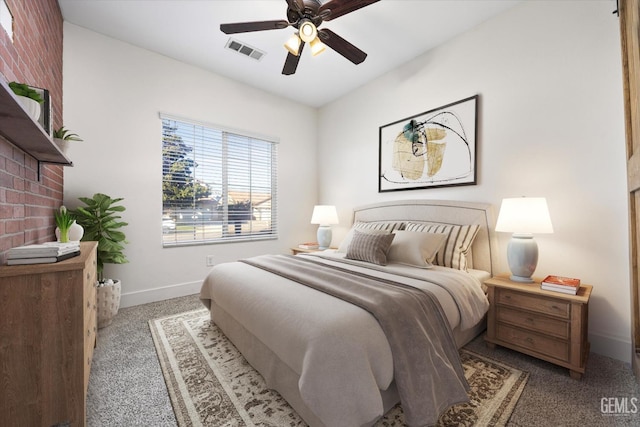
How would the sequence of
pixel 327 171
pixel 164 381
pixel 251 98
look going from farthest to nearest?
pixel 327 171 → pixel 251 98 → pixel 164 381

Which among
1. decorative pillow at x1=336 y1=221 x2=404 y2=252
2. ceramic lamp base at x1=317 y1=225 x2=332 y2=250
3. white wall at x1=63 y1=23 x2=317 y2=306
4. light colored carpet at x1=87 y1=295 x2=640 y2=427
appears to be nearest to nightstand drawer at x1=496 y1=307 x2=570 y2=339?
light colored carpet at x1=87 y1=295 x2=640 y2=427

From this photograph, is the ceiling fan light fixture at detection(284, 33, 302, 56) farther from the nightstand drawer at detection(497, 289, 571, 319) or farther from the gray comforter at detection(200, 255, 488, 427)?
the nightstand drawer at detection(497, 289, 571, 319)

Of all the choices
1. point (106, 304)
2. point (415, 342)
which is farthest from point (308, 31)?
point (106, 304)

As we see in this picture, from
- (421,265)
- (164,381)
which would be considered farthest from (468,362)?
(164,381)

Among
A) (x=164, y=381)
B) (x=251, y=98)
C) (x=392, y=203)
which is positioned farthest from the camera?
(x=251, y=98)

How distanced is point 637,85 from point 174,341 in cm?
362

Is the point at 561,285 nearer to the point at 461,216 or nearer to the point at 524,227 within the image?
A: the point at 524,227

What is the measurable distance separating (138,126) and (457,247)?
12.2ft

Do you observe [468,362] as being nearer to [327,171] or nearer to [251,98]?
[327,171]

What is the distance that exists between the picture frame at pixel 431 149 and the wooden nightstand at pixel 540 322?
119 centimetres

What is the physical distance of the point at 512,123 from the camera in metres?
2.47

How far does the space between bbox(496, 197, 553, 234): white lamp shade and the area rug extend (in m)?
1.00

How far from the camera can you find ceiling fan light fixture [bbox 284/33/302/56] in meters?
2.13

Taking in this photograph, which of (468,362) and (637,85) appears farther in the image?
(468,362)
